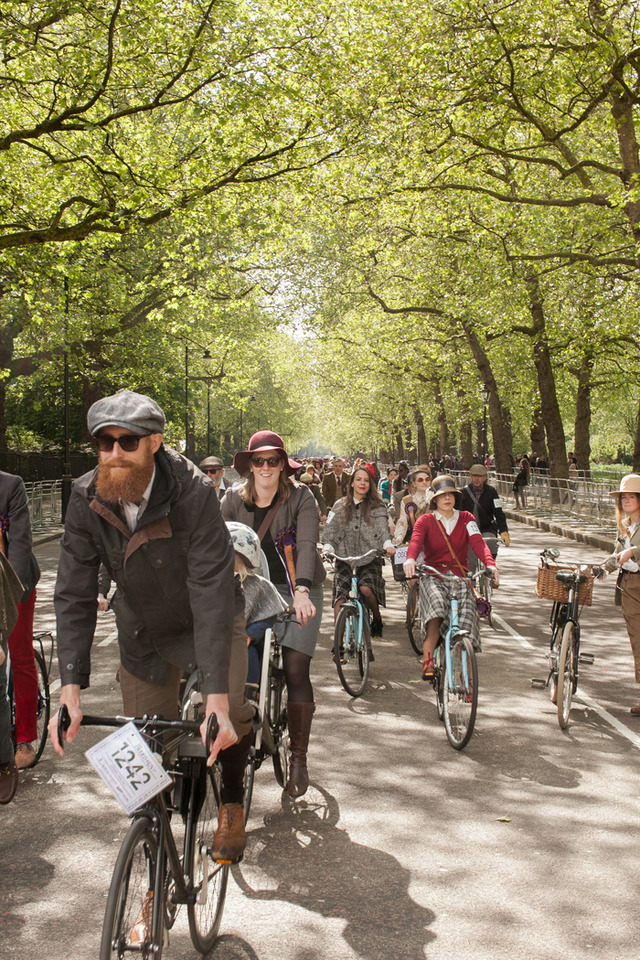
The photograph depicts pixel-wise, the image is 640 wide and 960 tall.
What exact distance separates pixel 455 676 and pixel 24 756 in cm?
274

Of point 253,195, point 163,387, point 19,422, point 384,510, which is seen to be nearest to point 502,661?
point 384,510

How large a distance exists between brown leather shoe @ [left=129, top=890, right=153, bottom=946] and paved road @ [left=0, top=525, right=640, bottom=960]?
0.74 metres

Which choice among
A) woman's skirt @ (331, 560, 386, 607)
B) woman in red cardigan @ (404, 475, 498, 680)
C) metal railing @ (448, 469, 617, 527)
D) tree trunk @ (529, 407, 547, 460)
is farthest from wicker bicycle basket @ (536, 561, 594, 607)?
tree trunk @ (529, 407, 547, 460)

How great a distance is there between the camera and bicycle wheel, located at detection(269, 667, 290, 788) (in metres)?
5.32

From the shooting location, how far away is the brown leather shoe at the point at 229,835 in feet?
11.5

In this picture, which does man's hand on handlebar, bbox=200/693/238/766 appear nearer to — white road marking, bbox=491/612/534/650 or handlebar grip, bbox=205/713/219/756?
handlebar grip, bbox=205/713/219/756

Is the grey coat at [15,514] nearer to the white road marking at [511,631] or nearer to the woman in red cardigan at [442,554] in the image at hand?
the woman in red cardigan at [442,554]

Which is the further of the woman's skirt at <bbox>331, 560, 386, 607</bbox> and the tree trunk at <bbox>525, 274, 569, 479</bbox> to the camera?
the tree trunk at <bbox>525, 274, 569, 479</bbox>

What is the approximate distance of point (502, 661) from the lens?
9508 mm

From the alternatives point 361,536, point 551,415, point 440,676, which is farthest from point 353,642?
point 551,415

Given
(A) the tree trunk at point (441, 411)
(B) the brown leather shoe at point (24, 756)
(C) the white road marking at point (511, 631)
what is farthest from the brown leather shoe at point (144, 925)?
(A) the tree trunk at point (441, 411)

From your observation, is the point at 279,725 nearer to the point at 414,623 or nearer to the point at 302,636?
the point at 302,636

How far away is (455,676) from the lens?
663 centimetres

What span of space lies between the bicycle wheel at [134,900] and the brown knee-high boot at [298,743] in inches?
88.8
